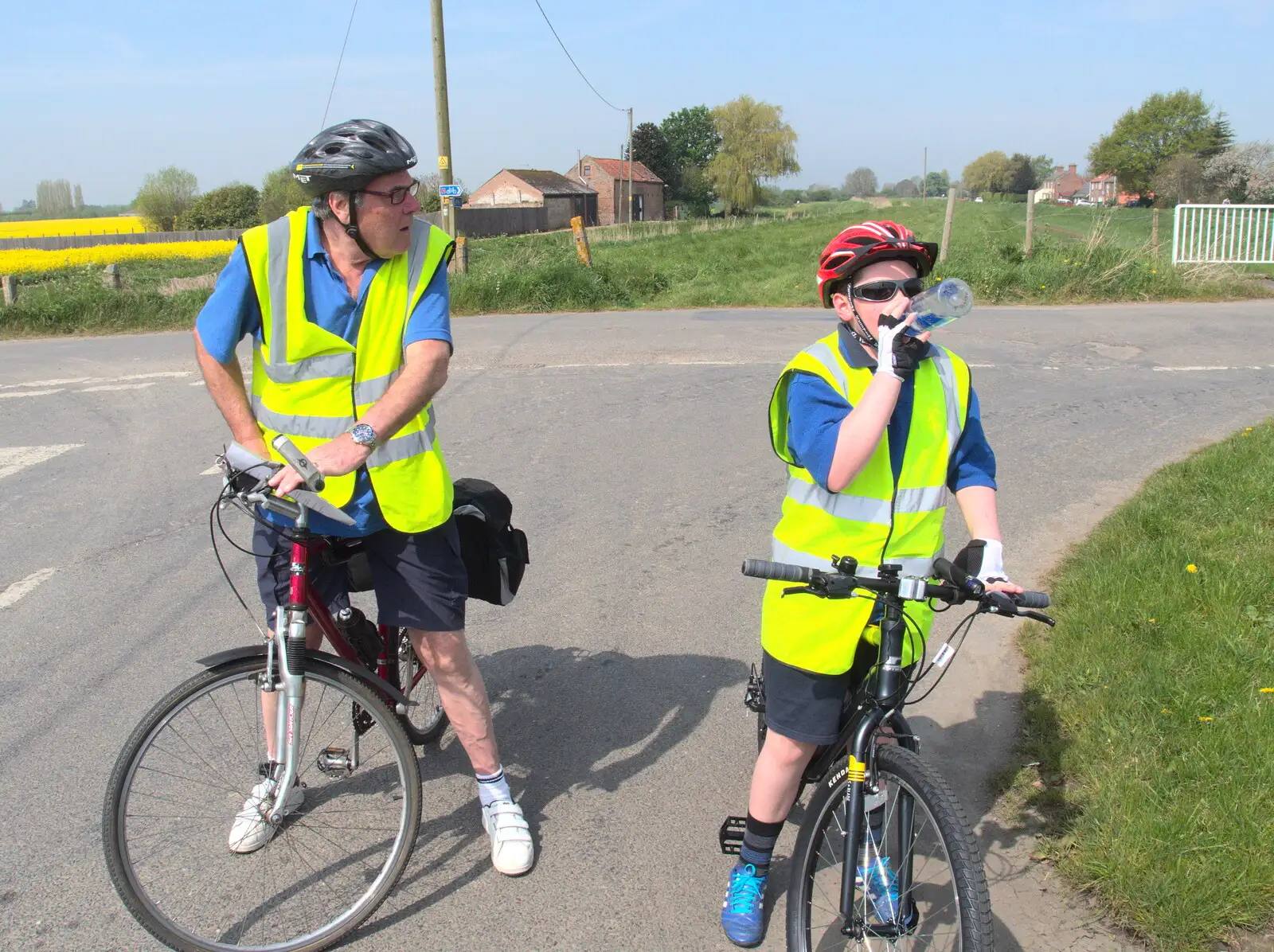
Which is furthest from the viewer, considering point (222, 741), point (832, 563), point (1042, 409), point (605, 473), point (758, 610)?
point (1042, 409)

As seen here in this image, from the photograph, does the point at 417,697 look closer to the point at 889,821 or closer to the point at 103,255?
the point at 889,821

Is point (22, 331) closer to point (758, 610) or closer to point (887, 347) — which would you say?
point (758, 610)

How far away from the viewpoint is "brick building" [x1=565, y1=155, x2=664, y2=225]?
9712 centimetres

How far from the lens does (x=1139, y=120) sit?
89.4m

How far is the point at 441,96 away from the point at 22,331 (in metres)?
→ 8.04

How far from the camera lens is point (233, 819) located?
10.8ft

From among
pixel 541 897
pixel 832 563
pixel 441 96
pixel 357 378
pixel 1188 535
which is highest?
pixel 441 96

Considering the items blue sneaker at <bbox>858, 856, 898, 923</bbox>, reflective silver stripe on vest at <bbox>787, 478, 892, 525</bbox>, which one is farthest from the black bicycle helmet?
blue sneaker at <bbox>858, 856, 898, 923</bbox>

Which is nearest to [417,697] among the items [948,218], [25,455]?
[25,455]

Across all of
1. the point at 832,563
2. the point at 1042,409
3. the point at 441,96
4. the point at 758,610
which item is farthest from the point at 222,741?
the point at 441,96

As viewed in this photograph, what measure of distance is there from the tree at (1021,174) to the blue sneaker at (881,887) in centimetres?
15008

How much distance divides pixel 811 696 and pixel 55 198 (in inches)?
5349

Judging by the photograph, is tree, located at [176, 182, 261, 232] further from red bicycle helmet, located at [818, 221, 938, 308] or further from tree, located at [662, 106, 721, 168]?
red bicycle helmet, located at [818, 221, 938, 308]

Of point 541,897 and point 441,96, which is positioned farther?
point 441,96
